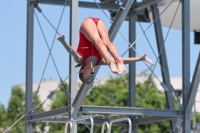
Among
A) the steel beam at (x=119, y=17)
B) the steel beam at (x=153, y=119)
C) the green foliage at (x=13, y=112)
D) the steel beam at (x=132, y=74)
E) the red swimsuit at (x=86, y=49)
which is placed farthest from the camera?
the green foliage at (x=13, y=112)

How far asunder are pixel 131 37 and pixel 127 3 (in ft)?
19.0

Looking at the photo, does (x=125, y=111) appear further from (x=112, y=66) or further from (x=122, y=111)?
(x=112, y=66)

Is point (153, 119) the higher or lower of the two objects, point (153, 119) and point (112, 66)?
the lower

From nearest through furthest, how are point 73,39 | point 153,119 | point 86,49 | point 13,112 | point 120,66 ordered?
point 120,66, point 86,49, point 73,39, point 153,119, point 13,112

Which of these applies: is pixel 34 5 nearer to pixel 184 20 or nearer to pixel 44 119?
pixel 44 119

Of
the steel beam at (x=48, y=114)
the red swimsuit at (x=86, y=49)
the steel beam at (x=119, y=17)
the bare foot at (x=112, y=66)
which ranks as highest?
the steel beam at (x=119, y=17)

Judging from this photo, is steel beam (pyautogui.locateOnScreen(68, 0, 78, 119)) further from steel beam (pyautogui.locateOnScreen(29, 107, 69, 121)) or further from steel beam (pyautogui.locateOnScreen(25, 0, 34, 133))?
steel beam (pyautogui.locateOnScreen(25, 0, 34, 133))

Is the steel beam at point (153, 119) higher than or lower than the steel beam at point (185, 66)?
lower

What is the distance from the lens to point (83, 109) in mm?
16500

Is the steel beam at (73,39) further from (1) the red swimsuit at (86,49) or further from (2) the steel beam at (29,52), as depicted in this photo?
(1) the red swimsuit at (86,49)

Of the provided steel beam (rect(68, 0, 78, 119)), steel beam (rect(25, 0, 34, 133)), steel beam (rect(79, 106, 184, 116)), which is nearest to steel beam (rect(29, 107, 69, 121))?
steel beam (rect(68, 0, 78, 119))

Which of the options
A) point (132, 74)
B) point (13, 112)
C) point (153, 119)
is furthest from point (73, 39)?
point (13, 112)

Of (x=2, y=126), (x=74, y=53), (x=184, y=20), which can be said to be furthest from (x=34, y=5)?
(x=2, y=126)

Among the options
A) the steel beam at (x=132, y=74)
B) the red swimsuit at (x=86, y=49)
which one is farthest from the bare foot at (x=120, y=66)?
the steel beam at (x=132, y=74)
